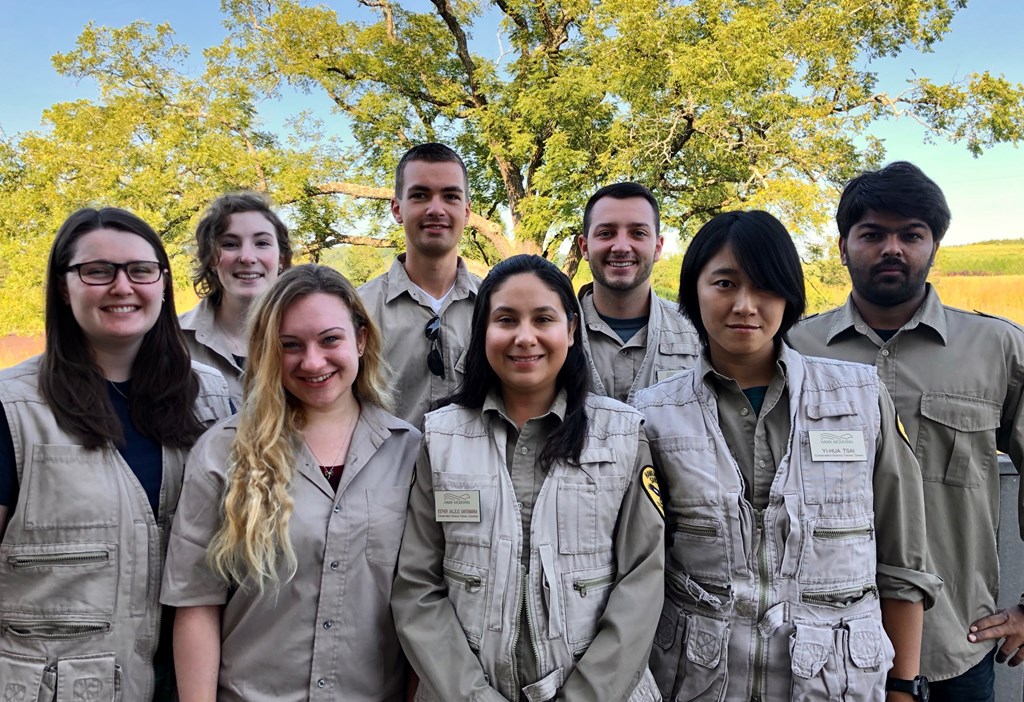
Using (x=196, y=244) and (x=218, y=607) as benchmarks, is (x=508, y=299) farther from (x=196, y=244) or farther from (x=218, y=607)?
(x=196, y=244)

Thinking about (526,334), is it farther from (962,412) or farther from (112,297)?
(962,412)

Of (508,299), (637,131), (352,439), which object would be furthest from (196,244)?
(637,131)

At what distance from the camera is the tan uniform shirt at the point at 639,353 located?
305 centimetres

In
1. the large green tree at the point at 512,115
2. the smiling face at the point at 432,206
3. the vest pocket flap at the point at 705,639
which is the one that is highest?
the large green tree at the point at 512,115

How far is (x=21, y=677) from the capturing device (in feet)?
6.22

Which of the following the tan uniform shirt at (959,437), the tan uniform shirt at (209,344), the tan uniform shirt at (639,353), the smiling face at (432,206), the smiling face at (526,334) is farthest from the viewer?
the smiling face at (432,206)

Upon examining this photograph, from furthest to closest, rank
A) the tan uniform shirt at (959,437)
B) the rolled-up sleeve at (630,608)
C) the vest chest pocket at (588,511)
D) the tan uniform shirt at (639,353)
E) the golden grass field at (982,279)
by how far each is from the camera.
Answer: the golden grass field at (982,279) < the tan uniform shirt at (639,353) < the tan uniform shirt at (959,437) < the vest chest pocket at (588,511) < the rolled-up sleeve at (630,608)

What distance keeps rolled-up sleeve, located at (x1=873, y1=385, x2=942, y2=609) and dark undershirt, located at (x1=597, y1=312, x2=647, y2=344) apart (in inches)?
52.0

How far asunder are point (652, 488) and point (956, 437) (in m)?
1.18

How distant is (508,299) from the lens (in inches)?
83.0

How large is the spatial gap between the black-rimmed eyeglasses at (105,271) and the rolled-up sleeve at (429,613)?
106 cm

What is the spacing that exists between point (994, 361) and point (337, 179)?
54.1ft

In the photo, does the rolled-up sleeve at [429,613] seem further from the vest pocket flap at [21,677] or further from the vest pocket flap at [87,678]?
the vest pocket flap at [21,677]

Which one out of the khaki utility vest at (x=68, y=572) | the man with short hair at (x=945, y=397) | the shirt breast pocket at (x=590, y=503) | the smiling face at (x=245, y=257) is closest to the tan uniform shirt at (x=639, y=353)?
the man with short hair at (x=945, y=397)
